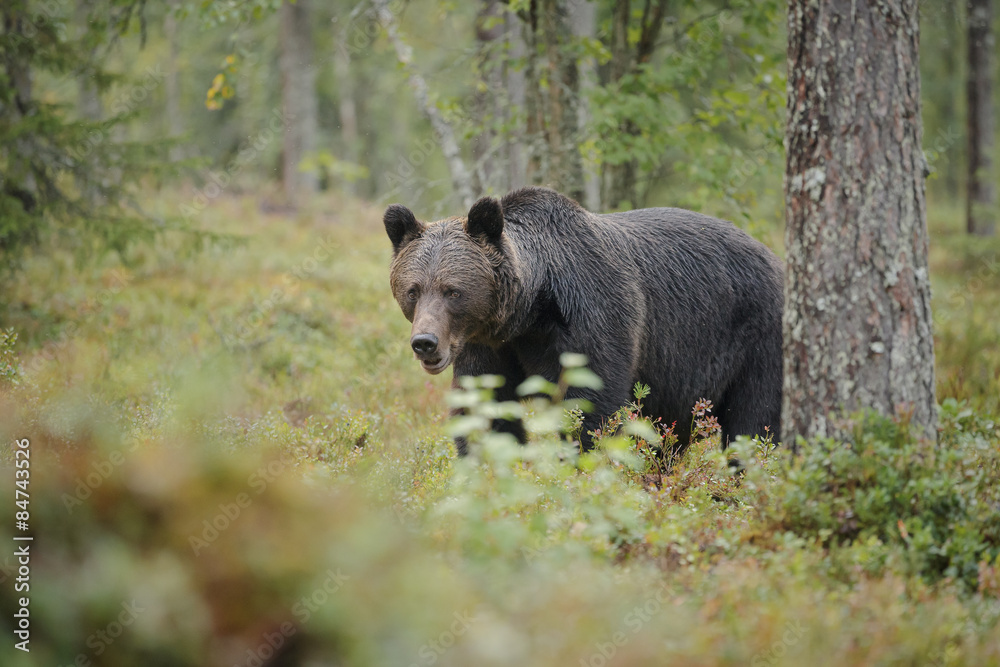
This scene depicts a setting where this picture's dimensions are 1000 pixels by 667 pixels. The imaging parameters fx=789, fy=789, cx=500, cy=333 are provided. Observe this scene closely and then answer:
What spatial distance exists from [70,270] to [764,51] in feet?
33.2

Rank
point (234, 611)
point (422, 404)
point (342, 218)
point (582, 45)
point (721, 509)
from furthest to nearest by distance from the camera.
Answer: point (342, 218) → point (582, 45) → point (422, 404) → point (721, 509) → point (234, 611)

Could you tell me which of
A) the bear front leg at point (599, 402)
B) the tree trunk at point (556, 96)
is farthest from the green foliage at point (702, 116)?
the bear front leg at point (599, 402)

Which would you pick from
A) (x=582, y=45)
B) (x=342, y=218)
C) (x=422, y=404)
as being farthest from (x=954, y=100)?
(x=422, y=404)

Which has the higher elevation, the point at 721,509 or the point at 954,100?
the point at 954,100

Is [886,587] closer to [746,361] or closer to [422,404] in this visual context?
[746,361]

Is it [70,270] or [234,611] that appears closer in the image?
[234,611]

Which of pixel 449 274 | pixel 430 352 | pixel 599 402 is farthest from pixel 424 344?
pixel 599 402

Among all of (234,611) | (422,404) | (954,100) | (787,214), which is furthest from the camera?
(954,100)

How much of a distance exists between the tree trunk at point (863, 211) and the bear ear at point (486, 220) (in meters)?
2.04

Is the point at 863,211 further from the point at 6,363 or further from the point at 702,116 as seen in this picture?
the point at 6,363

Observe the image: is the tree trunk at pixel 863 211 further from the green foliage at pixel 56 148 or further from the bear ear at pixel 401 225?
the green foliage at pixel 56 148

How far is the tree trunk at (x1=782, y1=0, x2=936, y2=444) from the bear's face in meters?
2.12

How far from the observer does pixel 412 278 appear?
5.41 metres

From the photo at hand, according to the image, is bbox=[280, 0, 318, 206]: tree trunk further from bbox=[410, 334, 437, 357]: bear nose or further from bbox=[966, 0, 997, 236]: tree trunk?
bbox=[410, 334, 437, 357]: bear nose
